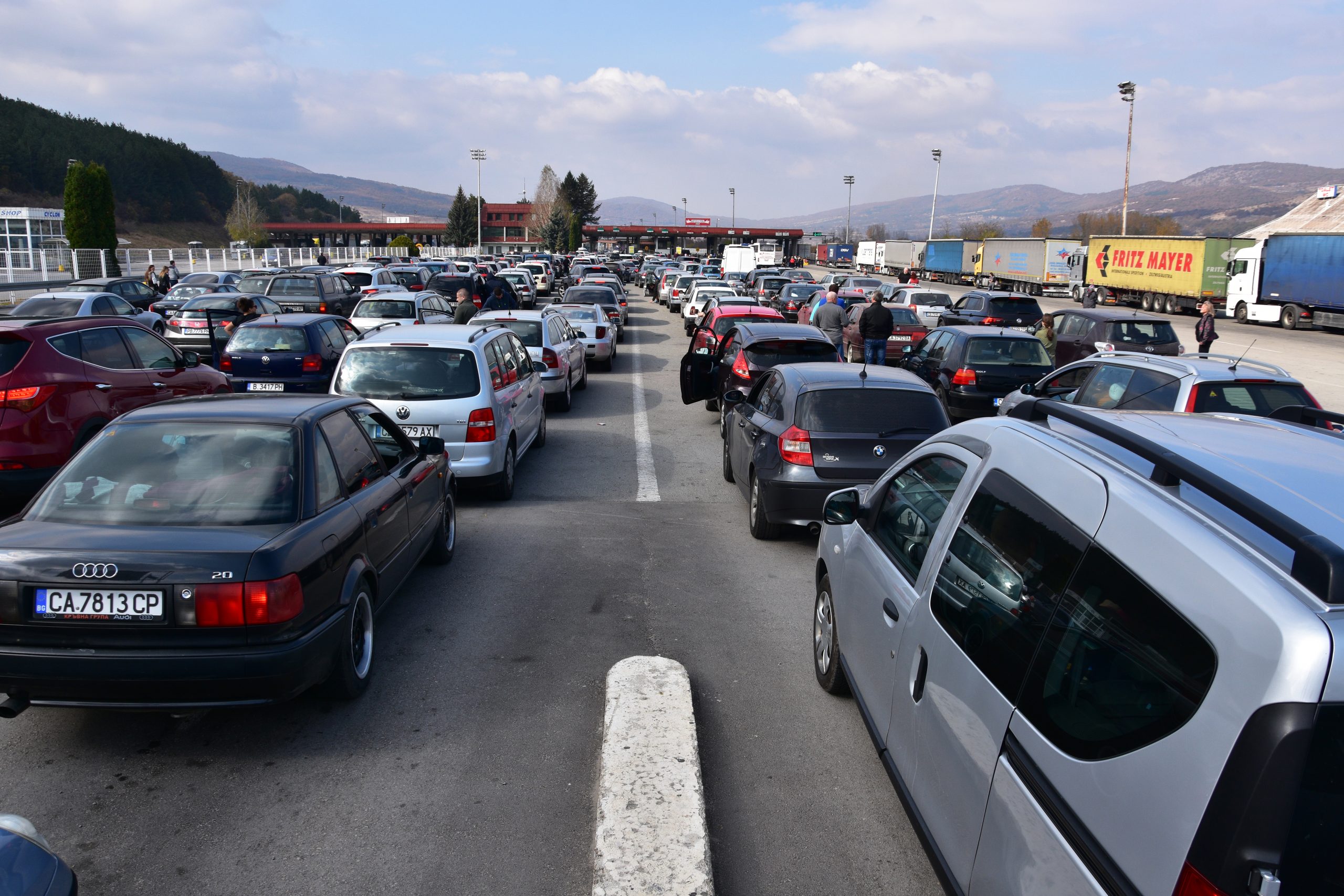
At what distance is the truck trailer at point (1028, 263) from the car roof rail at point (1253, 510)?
53.1 meters

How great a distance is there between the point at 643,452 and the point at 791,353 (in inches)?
95.0

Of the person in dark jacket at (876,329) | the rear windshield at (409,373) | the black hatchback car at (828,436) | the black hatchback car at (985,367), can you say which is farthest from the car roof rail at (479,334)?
the person in dark jacket at (876,329)

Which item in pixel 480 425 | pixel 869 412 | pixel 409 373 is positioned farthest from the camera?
pixel 409 373

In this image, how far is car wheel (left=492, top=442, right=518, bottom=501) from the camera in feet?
31.4

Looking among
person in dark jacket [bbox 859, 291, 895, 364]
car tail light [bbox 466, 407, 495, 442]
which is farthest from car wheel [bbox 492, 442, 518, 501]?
person in dark jacket [bbox 859, 291, 895, 364]

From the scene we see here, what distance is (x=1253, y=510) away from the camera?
212cm

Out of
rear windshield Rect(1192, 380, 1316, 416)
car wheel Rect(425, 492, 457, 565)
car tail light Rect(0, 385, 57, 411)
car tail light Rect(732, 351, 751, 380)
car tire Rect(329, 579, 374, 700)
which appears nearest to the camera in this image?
car tire Rect(329, 579, 374, 700)

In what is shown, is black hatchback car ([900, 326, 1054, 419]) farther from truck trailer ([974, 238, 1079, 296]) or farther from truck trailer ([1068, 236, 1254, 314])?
truck trailer ([974, 238, 1079, 296])

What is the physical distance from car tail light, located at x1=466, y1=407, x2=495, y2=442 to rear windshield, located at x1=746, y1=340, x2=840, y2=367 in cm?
470

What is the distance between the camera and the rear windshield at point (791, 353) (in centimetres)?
1275

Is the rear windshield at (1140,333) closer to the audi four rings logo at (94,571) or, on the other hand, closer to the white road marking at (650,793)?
the white road marking at (650,793)

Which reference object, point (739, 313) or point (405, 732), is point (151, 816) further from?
point (739, 313)

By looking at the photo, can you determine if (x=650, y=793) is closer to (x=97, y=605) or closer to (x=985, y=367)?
(x=97, y=605)

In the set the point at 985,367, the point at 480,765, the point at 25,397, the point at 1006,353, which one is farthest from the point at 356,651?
the point at 1006,353
